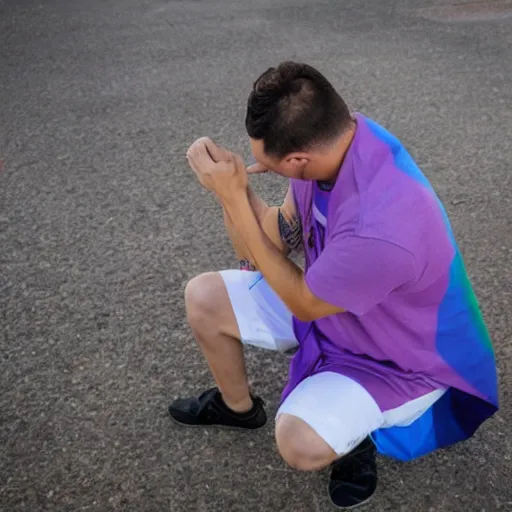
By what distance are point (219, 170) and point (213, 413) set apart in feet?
2.88

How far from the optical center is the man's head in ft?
5.89

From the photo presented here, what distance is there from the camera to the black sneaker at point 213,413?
7.65 ft

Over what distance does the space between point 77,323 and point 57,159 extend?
63.3 inches

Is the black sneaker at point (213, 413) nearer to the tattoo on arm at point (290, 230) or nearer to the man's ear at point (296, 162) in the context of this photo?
the tattoo on arm at point (290, 230)

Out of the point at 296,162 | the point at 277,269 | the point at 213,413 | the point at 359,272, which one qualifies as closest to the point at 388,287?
the point at 359,272

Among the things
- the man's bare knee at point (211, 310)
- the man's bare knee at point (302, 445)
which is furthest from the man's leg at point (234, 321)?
the man's bare knee at point (302, 445)

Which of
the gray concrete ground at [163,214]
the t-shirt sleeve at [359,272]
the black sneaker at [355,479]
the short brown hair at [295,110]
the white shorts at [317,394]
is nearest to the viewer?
the t-shirt sleeve at [359,272]

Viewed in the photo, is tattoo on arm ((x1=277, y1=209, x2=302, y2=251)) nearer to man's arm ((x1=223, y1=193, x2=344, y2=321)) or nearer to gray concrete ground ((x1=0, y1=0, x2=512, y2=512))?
man's arm ((x1=223, y1=193, x2=344, y2=321))

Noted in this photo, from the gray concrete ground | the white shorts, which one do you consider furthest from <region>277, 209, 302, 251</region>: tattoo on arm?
the gray concrete ground

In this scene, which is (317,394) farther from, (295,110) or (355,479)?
(295,110)

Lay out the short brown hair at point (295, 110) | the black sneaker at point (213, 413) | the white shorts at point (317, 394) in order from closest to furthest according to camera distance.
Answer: the short brown hair at point (295, 110) → the white shorts at point (317, 394) → the black sneaker at point (213, 413)

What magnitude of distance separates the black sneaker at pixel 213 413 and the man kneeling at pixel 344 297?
0.29 feet

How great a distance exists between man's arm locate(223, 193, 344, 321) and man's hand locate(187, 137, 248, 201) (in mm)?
27

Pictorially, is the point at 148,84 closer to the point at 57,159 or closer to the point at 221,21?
the point at 57,159
